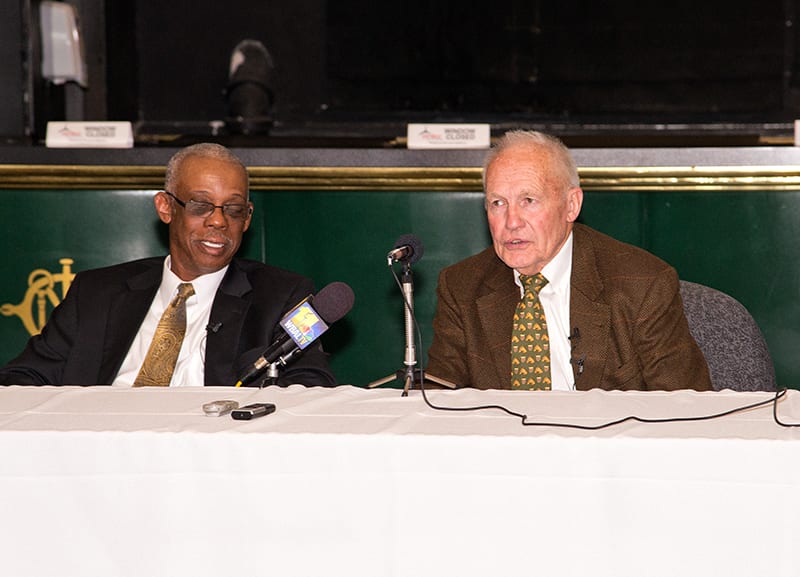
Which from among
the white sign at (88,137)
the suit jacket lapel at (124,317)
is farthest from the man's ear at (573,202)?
the white sign at (88,137)

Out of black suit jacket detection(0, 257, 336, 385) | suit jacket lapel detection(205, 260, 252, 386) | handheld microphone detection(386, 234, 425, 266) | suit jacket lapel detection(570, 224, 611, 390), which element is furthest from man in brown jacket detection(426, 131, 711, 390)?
handheld microphone detection(386, 234, 425, 266)

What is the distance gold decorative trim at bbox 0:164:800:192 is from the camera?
3562 millimetres

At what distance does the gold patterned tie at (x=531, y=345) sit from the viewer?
2680mm

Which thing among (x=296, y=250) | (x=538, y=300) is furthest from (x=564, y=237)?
(x=296, y=250)

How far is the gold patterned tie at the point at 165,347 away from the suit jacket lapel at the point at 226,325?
110 mm

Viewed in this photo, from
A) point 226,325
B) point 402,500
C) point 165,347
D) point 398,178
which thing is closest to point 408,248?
point 402,500

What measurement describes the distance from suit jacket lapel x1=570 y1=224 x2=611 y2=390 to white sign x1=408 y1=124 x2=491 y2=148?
1045 mm

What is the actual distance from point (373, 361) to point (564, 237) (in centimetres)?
122

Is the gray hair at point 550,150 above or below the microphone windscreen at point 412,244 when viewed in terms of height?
above

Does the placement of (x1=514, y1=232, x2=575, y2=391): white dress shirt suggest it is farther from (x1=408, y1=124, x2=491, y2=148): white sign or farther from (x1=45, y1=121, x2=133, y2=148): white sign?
(x1=45, y1=121, x2=133, y2=148): white sign

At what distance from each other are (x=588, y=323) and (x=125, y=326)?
4.26ft

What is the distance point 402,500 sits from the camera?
5.37ft

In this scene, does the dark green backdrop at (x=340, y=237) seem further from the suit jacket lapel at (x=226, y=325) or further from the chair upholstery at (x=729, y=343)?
the chair upholstery at (x=729, y=343)

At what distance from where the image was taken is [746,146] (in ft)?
11.8
